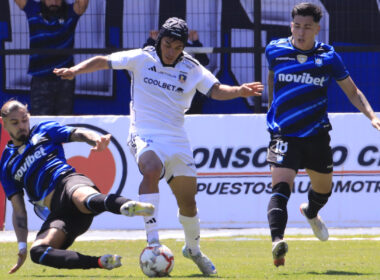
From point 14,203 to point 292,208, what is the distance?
5.82 metres

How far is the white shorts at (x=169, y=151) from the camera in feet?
26.7

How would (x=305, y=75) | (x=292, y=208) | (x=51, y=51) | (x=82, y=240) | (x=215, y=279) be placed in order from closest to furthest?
(x=215, y=279), (x=305, y=75), (x=82, y=240), (x=292, y=208), (x=51, y=51)

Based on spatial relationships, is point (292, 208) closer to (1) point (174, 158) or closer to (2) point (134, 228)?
(2) point (134, 228)

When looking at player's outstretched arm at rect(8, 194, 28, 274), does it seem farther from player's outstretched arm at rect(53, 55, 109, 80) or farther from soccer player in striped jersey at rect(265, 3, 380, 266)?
soccer player in striped jersey at rect(265, 3, 380, 266)

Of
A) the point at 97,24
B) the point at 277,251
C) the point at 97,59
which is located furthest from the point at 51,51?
the point at 277,251

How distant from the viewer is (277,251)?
7.87 m

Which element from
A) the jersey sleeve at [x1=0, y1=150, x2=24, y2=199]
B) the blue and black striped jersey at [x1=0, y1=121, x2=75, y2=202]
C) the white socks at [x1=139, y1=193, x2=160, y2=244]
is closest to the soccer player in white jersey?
the white socks at [x1=139, y1=193, x2=160, y2=244]

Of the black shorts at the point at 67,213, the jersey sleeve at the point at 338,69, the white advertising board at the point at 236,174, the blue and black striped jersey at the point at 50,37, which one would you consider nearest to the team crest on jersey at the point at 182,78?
the black shorts at the point at 67,213

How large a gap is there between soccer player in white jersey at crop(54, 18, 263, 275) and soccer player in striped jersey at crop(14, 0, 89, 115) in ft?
22.1

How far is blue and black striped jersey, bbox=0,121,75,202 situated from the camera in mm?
8078

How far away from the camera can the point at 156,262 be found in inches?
298

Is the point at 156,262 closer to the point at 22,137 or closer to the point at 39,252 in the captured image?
the point at 39,252

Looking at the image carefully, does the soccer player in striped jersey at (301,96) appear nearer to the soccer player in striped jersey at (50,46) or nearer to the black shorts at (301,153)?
the black shorts at (301,153)

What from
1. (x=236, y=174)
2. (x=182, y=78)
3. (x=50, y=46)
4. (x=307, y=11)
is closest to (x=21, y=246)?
(x=182, y=78)
